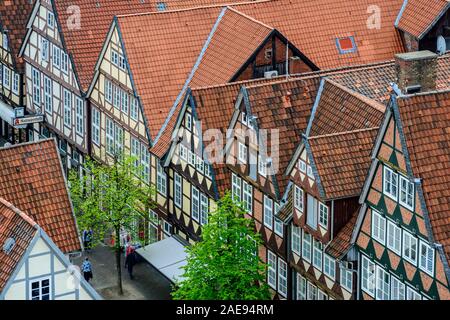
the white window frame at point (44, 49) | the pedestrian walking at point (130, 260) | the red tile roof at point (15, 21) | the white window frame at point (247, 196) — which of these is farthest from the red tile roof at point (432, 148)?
the red tile roof at point (15, 21)

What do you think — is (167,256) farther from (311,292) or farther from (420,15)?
(420,15)

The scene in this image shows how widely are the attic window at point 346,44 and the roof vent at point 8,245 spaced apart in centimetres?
2786

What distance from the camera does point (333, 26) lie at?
8975 cm

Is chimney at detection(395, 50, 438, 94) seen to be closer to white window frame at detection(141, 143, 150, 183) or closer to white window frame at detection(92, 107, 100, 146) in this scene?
white window frame at detection(141, 143, 150, 183)

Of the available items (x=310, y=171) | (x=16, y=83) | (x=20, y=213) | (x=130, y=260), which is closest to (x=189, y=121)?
(x=130, y=260)

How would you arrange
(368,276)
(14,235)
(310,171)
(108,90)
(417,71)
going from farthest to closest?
(108,90) → (417,71) → (310,171) → (368,276) → (14,235)

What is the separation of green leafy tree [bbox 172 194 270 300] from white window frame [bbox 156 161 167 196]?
36.3 feet

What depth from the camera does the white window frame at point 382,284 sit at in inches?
2704

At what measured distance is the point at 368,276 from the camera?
69875 mm

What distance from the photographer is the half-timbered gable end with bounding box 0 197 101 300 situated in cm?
6531

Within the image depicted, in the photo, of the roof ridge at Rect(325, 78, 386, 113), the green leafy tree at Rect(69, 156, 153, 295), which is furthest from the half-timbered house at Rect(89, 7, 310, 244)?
the roof ridge at Rect(325, 78, 386, 113)

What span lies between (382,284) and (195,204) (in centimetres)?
1541
